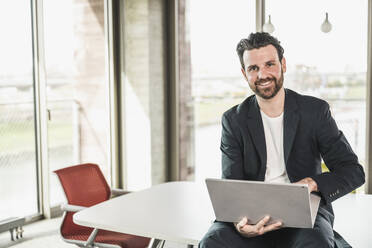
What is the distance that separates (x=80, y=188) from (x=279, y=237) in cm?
155

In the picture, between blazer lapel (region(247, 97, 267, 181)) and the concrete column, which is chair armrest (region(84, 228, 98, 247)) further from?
the concrete column

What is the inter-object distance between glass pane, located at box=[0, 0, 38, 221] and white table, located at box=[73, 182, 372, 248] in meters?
2.28

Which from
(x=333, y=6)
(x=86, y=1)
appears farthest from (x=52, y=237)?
(x=333, y=6)

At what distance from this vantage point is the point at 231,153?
259cm

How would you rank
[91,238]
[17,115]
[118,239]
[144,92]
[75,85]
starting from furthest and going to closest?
1. [144,92]
2. [75,85]
3. [17,115]
4. [118,239]
5. [91,238]

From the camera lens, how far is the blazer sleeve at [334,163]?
232 centimetres

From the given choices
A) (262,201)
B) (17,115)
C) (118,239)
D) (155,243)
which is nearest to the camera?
(262,201)

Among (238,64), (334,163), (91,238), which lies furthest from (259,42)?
(238,64)

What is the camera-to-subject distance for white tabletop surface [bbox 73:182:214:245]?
2.38m

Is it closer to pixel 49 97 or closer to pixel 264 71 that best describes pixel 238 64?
pixel 49 97

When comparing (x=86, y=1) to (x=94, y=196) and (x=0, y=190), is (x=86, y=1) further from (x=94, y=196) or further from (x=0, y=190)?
(x=94, y=196)

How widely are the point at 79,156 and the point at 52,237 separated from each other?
1351 millimetres

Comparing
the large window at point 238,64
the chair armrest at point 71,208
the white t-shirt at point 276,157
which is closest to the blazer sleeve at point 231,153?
the white t-shirt at point 276,157

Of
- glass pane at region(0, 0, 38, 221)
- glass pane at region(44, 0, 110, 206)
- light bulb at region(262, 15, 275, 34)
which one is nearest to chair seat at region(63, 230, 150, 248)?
glass pane at region(0, 0, 38, 221)
